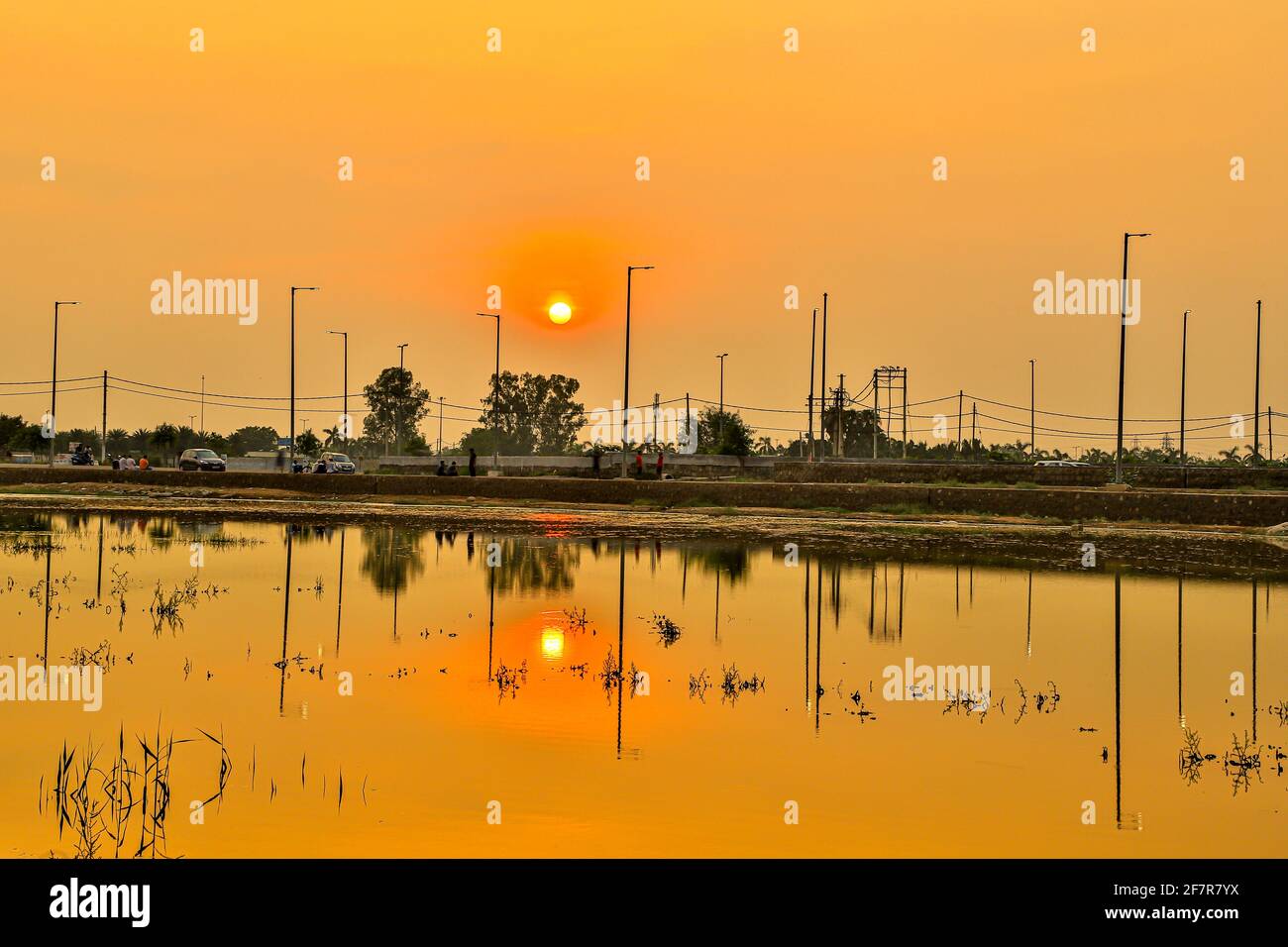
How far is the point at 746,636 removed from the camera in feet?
51.5

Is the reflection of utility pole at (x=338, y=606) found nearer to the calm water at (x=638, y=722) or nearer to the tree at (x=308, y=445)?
the calm water at (x=638, y=722)

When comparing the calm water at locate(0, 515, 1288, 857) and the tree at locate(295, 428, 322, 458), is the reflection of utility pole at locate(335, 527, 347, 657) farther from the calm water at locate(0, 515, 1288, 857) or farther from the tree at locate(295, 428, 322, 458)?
the tree at locate(295, 428, 322, 458)

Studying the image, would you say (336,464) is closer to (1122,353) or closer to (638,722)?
(1122,353)

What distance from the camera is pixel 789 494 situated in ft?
169

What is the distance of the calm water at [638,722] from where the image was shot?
763cm

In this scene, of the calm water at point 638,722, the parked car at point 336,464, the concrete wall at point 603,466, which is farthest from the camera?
the parked car at point 336,464

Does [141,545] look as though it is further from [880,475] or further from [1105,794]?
[880,475]

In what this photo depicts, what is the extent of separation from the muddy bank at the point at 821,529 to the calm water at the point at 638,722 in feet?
26.8

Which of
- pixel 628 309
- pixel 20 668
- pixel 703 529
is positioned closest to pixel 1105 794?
pixel 20 668

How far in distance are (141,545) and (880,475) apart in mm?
48020

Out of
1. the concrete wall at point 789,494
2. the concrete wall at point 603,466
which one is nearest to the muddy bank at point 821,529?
the concrete wall at point 789,494

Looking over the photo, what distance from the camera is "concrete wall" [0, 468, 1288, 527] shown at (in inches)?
1674

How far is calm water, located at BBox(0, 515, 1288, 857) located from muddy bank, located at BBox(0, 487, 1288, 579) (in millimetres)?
8166

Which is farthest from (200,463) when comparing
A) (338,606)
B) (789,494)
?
(338,606)
